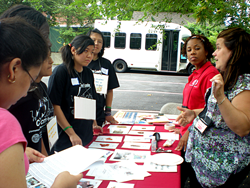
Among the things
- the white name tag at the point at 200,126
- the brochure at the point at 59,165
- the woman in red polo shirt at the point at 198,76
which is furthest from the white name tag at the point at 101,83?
the white name tag at the point at 200,126

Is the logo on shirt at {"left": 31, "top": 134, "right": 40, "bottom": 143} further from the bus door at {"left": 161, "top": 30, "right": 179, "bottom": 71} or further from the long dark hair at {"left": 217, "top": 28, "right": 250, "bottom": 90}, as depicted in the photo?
the bus door at {"left": 161, "top": 30, "right": 179, "bottom": 71}

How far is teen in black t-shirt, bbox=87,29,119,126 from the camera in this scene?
8.45 ft

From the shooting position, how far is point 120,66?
43.4ft

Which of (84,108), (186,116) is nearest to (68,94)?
(84,108)

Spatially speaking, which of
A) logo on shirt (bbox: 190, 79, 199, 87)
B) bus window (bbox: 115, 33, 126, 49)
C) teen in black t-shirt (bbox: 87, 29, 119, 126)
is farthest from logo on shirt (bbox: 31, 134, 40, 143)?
bus window (bbox: 115, 33, 126, 49)

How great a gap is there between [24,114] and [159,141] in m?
1.27

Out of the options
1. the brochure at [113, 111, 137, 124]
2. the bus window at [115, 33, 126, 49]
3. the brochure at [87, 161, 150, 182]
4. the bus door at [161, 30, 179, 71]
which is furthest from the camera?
the bus window at [115, 33, 126, 49]

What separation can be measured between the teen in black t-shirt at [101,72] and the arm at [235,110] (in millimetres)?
1514

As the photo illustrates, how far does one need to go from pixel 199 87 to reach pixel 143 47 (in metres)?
10.8

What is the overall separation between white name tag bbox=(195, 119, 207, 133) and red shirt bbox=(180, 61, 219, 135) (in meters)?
0.53

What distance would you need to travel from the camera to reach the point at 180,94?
7414 millimetres

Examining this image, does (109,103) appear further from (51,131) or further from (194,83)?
(51,131)

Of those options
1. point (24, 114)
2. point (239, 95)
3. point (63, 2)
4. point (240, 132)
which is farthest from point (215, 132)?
point (63, 2)

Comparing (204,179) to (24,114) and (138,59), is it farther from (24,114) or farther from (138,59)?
(138,59)
